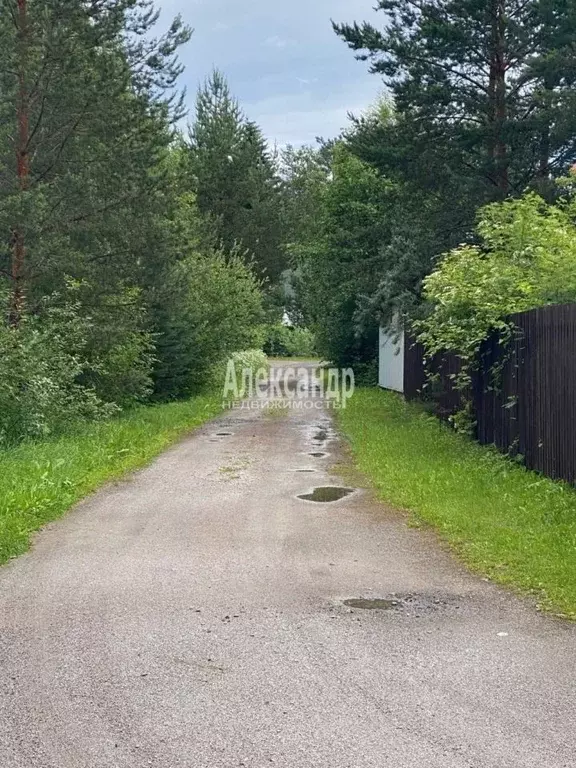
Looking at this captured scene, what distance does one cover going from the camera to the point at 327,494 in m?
9.03

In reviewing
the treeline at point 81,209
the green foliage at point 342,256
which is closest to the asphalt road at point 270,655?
the treeline at point 81,209

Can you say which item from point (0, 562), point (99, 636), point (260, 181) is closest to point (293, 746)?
point (99, 636)

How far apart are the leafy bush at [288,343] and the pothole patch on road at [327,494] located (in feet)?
156

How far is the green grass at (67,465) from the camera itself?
24.2ft

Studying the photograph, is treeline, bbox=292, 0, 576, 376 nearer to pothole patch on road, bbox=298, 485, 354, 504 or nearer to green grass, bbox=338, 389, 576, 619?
green grass, bbox=338, 389, 576, 619

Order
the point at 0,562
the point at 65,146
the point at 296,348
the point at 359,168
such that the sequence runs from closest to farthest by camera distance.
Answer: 1. the point at 0,562
2. the point at 65,146
3. the point at 359,168
4. the point at 296,348

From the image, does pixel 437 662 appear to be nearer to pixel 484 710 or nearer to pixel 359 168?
pixel 484 710

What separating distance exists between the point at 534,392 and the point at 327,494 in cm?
276

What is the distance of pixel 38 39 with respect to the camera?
13062 mm

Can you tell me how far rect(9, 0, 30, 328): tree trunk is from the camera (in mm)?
13141

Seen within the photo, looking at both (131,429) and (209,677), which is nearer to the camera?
(209,677)

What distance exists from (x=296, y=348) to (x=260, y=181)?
15.4 metres

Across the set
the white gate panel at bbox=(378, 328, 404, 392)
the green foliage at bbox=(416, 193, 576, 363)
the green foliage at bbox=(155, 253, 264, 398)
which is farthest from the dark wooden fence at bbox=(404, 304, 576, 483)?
the white gate panel at bbox=(378, 328, 404, 392)

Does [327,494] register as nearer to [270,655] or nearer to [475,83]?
[270,655]
